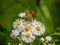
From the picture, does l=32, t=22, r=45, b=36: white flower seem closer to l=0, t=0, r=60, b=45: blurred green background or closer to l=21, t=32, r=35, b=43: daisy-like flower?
l=21, t=32, r=35, b=43: daisy-like flower

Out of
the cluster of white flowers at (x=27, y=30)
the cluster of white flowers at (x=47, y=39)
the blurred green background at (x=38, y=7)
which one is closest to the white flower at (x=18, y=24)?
the cluster of white flowers at (x=27, y=30)

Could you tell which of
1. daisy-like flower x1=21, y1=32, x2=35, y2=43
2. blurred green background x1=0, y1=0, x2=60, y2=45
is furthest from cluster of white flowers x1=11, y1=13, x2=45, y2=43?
blurred green background x1=0, y1=0, x2=60, y2=45

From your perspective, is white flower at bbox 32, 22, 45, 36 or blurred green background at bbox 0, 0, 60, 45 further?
blurred green background at bbox 0, 0, 60, 45

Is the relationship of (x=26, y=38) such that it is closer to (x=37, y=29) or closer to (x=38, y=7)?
(x=37, y=29)

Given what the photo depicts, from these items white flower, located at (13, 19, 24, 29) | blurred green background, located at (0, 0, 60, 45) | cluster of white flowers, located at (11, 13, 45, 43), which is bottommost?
cluster of white flowers, located at (11, 13, 45, 43)

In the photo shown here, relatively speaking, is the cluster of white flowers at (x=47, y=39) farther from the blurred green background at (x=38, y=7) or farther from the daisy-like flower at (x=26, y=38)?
the blurred green background at (x=38, y=7)

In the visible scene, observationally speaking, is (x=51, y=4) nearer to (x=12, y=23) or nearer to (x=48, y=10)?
(x=48, y=10)

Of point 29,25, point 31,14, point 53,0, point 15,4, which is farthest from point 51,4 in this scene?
point 29,25

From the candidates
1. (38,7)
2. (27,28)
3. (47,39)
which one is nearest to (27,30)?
(27,28)
